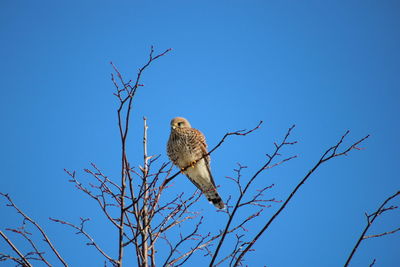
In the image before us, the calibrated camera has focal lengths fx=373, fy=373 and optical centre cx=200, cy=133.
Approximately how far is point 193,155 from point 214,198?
0.64m

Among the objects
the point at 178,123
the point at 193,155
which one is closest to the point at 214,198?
the point at 193,155

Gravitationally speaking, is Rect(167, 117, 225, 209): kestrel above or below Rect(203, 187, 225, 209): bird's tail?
above

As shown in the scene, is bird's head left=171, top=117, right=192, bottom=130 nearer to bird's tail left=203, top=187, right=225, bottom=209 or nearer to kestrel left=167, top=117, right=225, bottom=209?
kestrel left=167, top=117, right=225, bottom=209

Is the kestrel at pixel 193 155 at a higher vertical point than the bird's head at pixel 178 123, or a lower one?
lower

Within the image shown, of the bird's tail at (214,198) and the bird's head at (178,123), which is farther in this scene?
the bird's head at (178,123)

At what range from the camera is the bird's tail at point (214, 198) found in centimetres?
489

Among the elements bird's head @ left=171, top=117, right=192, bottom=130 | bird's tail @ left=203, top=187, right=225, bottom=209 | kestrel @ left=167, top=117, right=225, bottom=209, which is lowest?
bird's tail @ left=203, top=187, right=225, bottom=209

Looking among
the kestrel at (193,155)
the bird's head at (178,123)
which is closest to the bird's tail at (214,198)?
the kestrel at (193,155)

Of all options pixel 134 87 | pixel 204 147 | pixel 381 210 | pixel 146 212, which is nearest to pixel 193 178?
pixel 204 147

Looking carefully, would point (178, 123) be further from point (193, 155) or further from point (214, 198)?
point (214, 198)

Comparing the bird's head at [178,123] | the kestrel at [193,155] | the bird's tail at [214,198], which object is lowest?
the bird's tail at [214,198]

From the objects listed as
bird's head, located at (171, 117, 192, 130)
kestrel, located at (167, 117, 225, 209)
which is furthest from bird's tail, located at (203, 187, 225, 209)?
bird's head, located at (171, 117, 192, 130)

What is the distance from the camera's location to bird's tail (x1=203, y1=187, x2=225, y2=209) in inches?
193

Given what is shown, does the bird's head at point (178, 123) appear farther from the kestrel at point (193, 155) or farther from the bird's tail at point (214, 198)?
the bird's tail at point (214, 198)
